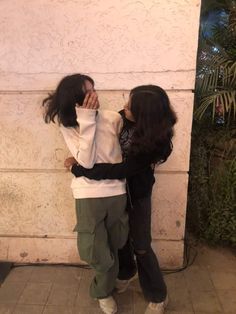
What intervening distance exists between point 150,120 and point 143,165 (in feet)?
0.82

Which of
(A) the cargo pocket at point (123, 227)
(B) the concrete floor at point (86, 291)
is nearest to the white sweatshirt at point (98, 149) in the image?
(A) the cargo pocket at point (123, 227)

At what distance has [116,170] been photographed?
174cm

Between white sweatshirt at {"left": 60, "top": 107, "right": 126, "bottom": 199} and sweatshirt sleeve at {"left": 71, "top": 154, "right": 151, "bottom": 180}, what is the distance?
37 millimetres

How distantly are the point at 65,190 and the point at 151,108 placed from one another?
1053 mm

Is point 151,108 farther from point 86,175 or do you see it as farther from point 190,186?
point 190,186

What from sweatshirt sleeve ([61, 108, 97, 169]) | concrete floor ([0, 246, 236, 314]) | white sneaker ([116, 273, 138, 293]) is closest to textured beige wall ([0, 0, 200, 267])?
concrete floor ([0, 246, 236, 314])

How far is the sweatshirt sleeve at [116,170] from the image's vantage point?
1719 millimetres

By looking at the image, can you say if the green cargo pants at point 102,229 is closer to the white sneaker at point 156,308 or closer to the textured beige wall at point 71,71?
the white sneaker at point 156,308

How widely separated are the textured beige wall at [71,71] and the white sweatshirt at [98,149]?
0.44 meters

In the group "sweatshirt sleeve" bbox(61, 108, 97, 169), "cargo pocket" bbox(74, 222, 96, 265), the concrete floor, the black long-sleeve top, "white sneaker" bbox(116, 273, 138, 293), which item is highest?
"sweatshirt sleeve" bbox(61, 108, 97, 169)

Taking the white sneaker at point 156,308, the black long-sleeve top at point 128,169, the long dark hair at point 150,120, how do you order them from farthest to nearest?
the white sneaker at point 156,308
the black long-sleeve top at point 128,169
the long dark hair at point 150,120

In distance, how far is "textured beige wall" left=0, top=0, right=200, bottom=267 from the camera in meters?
2.05

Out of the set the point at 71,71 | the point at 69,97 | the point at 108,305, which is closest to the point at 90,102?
the point at 69,97

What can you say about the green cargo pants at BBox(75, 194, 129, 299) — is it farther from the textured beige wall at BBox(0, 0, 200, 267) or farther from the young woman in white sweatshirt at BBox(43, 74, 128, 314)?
the textured beige wall at BBox(0, 0, 200, 267)
